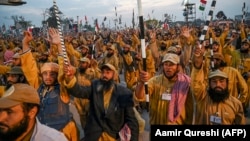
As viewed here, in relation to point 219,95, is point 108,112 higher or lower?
lower

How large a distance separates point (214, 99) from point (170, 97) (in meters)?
0.55

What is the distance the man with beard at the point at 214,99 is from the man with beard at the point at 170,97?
14cm

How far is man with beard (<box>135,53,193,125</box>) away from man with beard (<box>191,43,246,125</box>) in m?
0.14

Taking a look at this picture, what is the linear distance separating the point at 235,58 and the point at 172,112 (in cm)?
499

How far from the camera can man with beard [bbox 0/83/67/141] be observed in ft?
7.41

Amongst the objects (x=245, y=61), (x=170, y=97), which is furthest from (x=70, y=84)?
(x=245, y=61)

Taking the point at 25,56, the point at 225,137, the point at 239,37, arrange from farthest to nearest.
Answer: the point at 239,37
the point at 25,56
the point at 225,137

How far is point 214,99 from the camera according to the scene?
13.6 feet

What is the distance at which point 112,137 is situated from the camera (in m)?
4.18

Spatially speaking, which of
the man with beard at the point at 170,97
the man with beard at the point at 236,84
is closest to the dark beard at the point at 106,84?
the man with beard at the point at 170,97

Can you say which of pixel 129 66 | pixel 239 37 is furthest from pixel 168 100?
pixel 239 37

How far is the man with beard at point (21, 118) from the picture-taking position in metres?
2.26

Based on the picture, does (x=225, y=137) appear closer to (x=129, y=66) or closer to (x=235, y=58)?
(x=235, y=58)

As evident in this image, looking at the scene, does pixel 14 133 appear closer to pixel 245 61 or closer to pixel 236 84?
pixel 236 84
